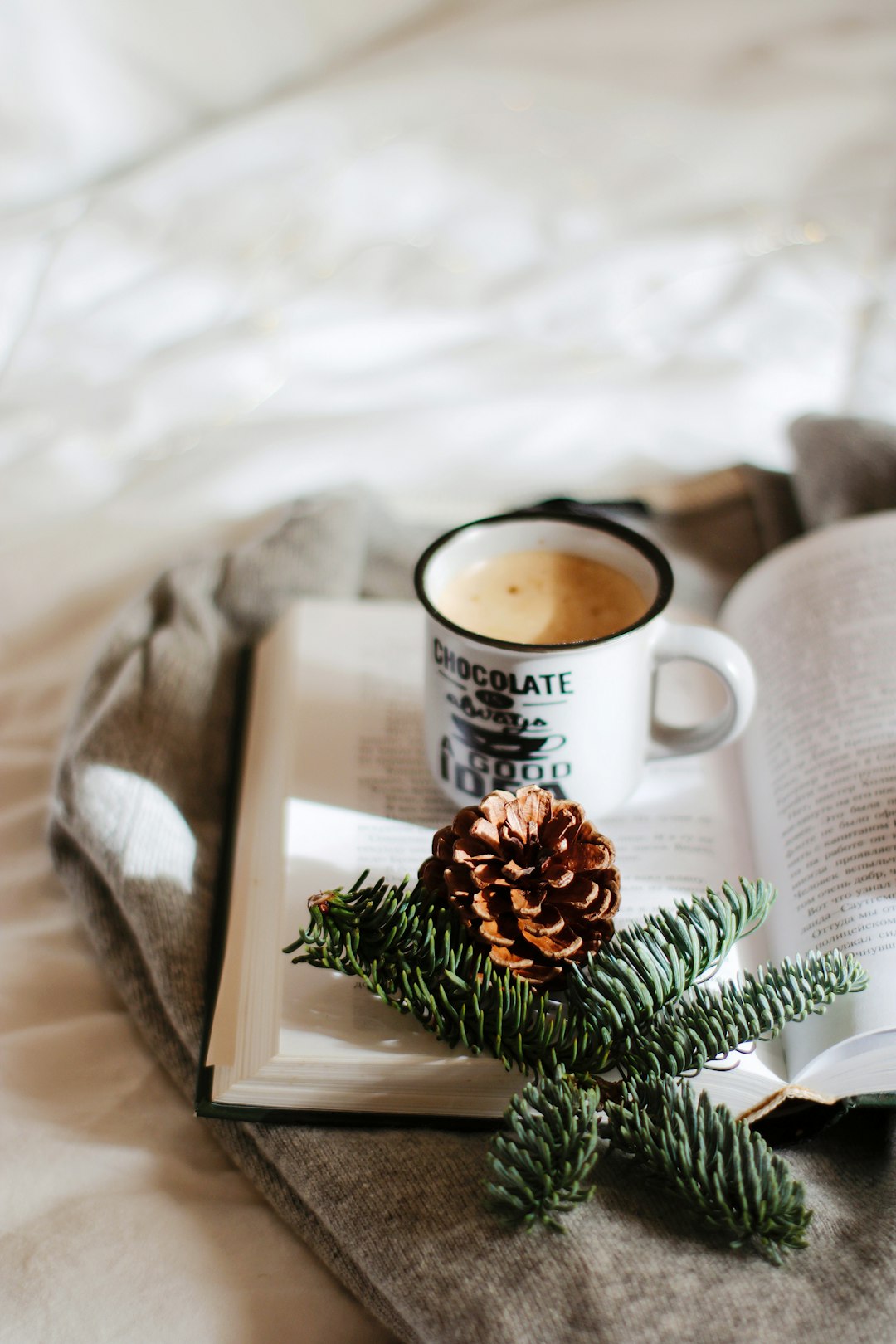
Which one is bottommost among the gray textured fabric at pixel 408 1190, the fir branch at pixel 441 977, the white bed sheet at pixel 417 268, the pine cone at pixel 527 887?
the gray textured fabric at pixel 408 1190

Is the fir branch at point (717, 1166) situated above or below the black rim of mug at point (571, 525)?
below

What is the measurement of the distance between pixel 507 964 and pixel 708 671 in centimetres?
33

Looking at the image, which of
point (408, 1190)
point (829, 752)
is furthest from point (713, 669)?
point (408, 1190)

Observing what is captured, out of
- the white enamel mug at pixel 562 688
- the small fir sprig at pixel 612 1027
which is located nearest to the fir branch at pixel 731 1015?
the small fir sprig at pixel 612 1027

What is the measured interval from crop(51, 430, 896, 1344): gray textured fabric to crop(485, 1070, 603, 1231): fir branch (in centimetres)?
3

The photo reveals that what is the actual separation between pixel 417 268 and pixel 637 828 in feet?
2.33

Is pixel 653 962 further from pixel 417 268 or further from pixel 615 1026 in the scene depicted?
pixel 417 268

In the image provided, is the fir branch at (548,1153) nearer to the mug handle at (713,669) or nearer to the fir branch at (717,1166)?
the fir branch at (717,1166)

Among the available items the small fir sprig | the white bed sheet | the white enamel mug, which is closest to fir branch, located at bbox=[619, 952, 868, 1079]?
the small fir sprig

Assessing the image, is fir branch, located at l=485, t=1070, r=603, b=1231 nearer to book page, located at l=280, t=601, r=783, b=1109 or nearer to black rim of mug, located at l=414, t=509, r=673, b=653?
book page, located at l=280, t=601, r=783, b=1109

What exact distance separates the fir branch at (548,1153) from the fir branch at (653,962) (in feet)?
0.11

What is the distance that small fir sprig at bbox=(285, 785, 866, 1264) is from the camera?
0.39 metres

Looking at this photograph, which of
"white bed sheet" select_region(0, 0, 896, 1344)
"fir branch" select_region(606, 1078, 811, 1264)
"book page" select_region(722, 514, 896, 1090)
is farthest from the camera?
"white bed sheet" select_region(0, 0, 896, 1344)

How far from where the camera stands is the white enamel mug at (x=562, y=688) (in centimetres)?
52
